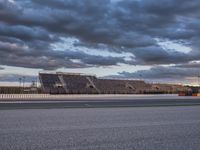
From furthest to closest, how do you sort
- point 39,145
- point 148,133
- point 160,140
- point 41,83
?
point 41,83 → point 148,133 → point 160,140 → point 39,145

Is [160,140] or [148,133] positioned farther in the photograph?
[148,133]

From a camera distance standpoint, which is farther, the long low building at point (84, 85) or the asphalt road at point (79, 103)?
the long low building at point (84, 85)

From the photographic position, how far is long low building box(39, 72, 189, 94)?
79.6m

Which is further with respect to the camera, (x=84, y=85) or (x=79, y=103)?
(x=84, y=85)

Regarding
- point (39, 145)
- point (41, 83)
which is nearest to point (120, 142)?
point (39, 145)

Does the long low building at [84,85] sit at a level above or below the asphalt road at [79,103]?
above

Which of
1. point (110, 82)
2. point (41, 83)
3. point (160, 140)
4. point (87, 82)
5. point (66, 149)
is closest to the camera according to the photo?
point (66, 149)

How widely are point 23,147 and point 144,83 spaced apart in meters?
100

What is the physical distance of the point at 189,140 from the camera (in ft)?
35.0

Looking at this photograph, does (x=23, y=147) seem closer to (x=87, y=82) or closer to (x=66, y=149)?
(x=66, y=149)

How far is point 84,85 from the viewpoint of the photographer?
8819 cm

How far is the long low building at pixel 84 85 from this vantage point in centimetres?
7962

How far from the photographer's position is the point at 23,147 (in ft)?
30.3

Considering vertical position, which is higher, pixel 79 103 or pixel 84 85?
pixel 84 85
